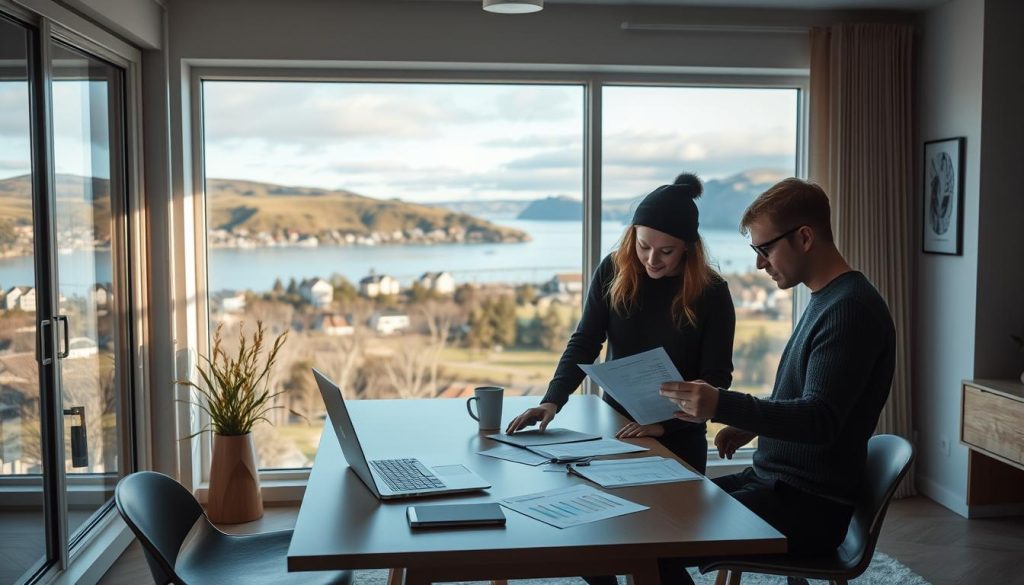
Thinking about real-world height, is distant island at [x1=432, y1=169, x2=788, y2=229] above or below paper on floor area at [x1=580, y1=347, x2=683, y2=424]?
above

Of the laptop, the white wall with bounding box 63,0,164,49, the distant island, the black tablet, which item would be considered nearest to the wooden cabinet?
the distant island

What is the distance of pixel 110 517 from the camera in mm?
4020

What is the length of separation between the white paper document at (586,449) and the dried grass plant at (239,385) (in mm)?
2188

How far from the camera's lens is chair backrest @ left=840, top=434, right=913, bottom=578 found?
2.39m

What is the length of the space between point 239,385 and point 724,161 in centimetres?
276

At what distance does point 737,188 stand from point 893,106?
2.87ft

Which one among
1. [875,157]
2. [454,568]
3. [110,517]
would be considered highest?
[875,157]

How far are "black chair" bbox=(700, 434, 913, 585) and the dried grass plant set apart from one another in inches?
103

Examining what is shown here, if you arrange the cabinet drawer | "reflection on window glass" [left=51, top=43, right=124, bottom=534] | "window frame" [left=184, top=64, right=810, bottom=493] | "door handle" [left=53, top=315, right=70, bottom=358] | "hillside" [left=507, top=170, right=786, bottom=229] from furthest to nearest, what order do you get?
"hillside" [left=507, top=170, right=786, bottom=229]
"window frame" [left=184, top=64, right=810, bottom=493]
the cabinet drawer
"reflection on window glass" [left=51, top=43, right=124, bottom=534]
"door handle" [left=53, top=315, right=70, bottom=358]

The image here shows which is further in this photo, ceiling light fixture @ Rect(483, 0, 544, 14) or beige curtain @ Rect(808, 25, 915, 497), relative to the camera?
beige curtain @ Rect(808, 25, 915, 497)

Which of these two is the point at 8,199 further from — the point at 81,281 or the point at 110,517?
the point at 110,517

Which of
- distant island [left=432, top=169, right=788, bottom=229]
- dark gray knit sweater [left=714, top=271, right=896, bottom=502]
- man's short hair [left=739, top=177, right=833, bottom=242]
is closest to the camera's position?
dark gray knit sweater [left=714, top=271, right=896, bottom=502]

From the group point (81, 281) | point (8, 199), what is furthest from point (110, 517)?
point (8, 199)

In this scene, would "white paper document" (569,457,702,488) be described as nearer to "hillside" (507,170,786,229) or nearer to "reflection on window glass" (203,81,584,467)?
"reflection on window glass" (203,81,584,467)
